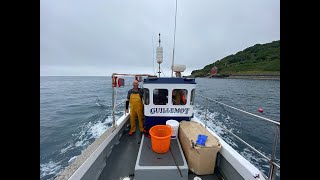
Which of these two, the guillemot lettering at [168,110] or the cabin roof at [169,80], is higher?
the cabin roof at [169,80]

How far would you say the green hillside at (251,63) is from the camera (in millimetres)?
72438

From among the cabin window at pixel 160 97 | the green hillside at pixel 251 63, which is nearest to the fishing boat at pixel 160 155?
the cabin window at pixel 160 97

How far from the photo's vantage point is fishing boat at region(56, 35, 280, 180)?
274 cm

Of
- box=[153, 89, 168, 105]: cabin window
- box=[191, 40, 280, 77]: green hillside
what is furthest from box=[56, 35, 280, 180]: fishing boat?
box=[191, 40, 280, 77]: green hillside

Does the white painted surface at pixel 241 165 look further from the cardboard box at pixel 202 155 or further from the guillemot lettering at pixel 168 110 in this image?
the guillemot lettering at pixel 168 110

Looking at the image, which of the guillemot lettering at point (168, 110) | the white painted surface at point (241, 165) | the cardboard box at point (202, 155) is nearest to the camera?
the white painted surface at point (241, 165)

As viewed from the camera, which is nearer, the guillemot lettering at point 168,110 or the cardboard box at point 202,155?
the cardboard box at point 202,155

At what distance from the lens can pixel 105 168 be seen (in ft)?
11.4

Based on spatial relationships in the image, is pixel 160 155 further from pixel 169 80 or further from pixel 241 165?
pixel 169 80
